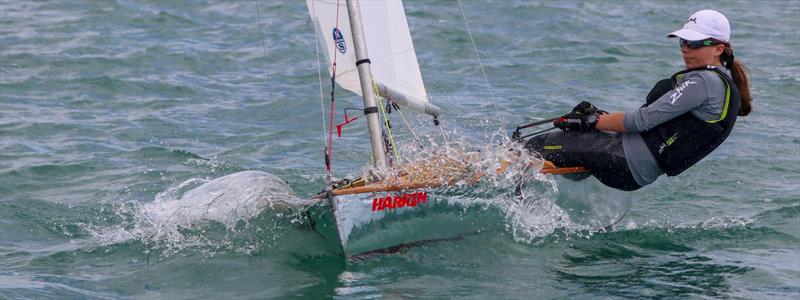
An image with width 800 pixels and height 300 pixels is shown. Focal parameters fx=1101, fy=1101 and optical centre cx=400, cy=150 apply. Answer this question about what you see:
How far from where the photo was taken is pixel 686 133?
593 centimetres

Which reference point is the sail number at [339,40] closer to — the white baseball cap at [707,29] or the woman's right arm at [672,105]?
the woman's right arm at [672,105]

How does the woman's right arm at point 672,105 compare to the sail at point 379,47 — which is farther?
the sail at point 379,47

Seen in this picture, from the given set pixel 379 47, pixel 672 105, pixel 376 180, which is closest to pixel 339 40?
pixel 379 47

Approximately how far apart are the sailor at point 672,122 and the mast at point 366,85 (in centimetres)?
101

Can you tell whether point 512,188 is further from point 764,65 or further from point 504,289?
point 764,65

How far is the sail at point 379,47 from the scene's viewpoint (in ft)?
21.3

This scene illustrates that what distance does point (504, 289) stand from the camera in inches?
218

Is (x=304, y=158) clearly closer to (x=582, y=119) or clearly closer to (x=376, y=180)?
(x=376, y=180)

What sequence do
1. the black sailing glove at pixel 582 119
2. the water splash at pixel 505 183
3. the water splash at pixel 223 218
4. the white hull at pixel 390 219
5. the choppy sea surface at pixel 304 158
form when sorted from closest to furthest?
the white hull at pixel 390 219 < the choppy sea surface at pixel 304 158 < the water splash at pixel 505 183 < the water splash at pixel 223 218 < the black sailing glove at pixel 582 119

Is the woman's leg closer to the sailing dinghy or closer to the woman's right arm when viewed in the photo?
the sailing dinghy

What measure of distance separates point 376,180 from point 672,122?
1.63 metres

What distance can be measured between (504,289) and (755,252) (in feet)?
5.80

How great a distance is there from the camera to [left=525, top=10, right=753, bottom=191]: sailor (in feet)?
19.1

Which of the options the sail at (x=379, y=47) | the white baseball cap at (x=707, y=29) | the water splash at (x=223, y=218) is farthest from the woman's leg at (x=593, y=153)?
the water splash at (x=223, y=218)
